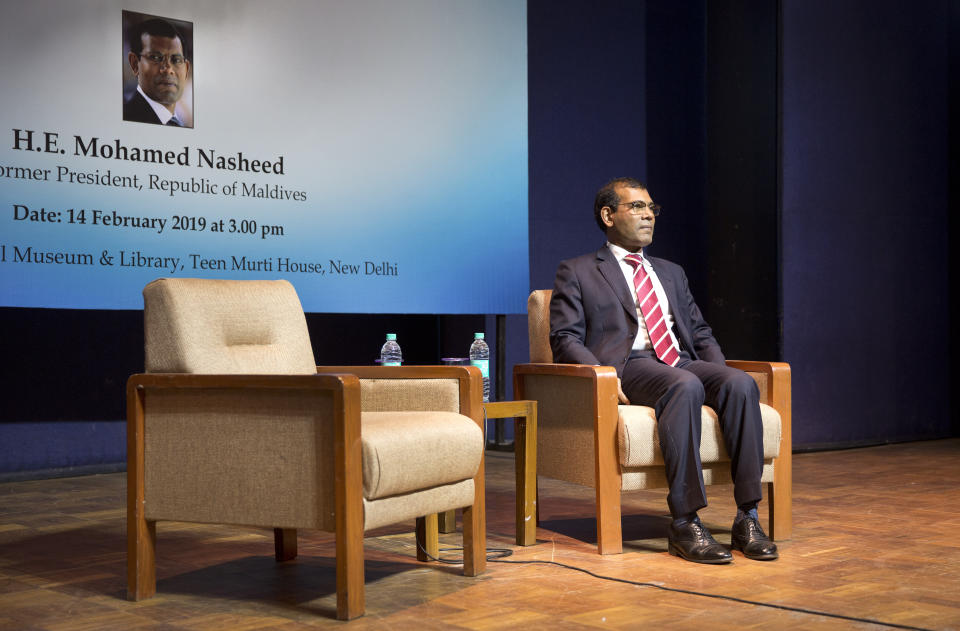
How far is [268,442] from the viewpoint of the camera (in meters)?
2.54

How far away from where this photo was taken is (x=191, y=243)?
4.62m

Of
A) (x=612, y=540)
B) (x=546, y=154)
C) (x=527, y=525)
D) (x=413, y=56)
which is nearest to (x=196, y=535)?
(x=527, y=525)

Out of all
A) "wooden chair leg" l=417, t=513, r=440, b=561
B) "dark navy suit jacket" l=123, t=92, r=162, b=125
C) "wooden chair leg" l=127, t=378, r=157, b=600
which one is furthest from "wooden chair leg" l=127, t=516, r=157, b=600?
"dark navy suit jacket" l=123, t=92, r=162, b=125

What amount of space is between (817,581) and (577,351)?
990mm

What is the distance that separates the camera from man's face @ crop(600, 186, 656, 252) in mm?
3670

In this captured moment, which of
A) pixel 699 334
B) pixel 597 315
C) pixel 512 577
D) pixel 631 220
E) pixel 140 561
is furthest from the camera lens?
pixel 699 334

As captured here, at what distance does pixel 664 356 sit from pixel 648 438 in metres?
0.44

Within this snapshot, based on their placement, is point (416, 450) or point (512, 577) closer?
point (416, 450)

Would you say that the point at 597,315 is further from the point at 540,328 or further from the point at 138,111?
the point at 138,111

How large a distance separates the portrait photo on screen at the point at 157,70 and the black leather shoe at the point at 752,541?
2.83 meters

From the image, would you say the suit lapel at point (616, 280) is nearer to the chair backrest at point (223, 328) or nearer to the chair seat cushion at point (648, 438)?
the chair seat cushion at point (648, 438)

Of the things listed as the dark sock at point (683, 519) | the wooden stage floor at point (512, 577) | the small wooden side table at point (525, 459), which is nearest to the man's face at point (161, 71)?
the wooden stage floor at point (512, 577)

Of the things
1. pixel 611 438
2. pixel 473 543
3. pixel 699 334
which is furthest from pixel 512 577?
pixel 699 334

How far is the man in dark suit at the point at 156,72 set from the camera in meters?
4.55
